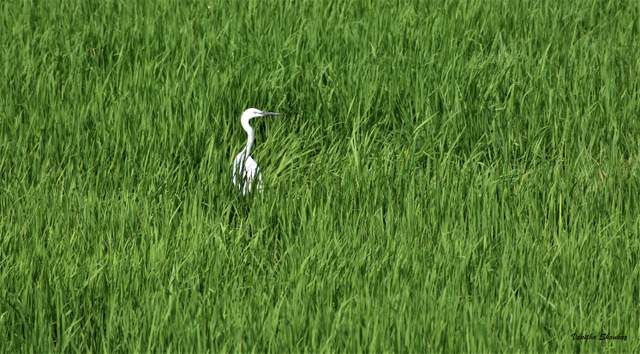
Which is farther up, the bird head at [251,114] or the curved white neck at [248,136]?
the bird head at [251,114]

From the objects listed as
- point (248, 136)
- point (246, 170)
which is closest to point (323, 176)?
point (246, 170)

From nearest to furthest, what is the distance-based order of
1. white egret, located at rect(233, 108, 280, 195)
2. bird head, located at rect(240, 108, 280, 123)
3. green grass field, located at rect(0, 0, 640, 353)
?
1. green grass field, located at rect(0, 0, 640, 353)
2. white egret, located at rect(233, 108, 280, 195)
3. bird head, located at rect(240, 108, 280, 123)

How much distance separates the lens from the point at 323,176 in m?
4.57

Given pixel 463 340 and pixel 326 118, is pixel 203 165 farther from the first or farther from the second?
pixel 463 340

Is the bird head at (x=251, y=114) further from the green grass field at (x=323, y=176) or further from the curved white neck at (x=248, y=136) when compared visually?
the green grass field at (x=323, y=176)

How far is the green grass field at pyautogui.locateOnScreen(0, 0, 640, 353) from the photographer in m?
3.54

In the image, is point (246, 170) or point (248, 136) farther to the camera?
point (248, 136)

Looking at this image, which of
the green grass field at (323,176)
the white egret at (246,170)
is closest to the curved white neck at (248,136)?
the white egret at (246,170)

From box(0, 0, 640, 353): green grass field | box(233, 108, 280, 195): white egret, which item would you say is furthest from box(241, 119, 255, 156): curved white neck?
box(0, 0, 640, 353): green grass field

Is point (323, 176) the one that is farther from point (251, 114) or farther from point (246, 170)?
point (251, 114)

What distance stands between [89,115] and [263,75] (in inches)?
35.2

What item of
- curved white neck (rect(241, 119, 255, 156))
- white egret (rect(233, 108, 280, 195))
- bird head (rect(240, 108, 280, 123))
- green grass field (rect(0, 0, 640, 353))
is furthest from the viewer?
bird head (rect(240, 108, 280, 123))

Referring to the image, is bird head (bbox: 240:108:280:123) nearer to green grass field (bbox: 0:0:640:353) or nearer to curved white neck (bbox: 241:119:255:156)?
curved white neck (bbox: 241:119:255:156)

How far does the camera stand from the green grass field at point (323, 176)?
11.6ft
